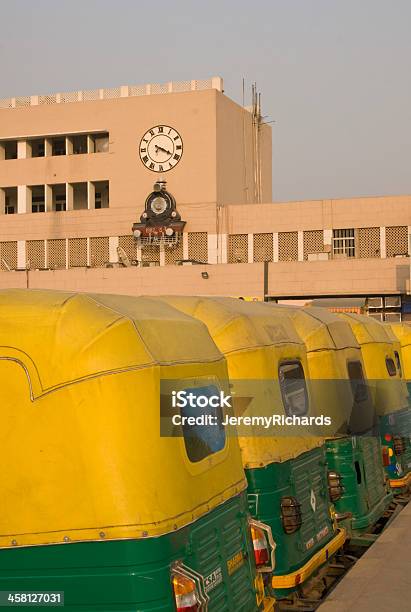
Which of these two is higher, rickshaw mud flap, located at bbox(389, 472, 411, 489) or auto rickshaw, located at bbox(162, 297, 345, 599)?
auto rickshaw, located at bbox(162, 297, 345, 599)

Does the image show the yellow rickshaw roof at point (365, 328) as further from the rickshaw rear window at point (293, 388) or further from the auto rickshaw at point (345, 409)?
the rickshaw rear window at point (293, 388)

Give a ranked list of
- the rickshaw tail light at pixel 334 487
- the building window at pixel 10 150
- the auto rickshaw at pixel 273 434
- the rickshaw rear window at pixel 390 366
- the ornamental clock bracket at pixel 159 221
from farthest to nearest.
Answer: the building window at pixel 10 150 → the ornamental clock bracket at pixel 159 221 → the rickshaw rear window at pixel 390 366 → the rickshaw tail light at pixel 334 487 → the auto rickshaw at pixel 273 434

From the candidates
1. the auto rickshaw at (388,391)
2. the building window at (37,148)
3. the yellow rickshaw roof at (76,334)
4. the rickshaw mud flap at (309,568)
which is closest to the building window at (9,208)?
the building window at (37,148)

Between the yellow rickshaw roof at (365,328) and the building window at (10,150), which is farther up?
the building window at (10,150)

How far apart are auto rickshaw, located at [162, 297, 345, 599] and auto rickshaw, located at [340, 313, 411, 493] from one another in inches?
145

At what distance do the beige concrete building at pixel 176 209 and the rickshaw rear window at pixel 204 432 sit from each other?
41434 mm

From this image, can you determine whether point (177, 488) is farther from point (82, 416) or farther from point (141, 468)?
point (82, 416)

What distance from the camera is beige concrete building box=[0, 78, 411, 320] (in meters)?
49.2

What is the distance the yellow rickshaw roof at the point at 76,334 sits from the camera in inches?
207

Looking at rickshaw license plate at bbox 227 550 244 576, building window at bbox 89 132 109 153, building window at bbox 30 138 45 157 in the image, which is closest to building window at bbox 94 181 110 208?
building window at bbox 89 132 109 153

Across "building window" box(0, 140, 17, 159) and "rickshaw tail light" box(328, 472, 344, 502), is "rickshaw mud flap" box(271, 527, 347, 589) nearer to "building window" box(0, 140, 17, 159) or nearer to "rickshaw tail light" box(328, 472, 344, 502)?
"rickshaw tail light" box(328, 472, 344, 502)

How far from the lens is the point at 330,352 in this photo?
1055 cm

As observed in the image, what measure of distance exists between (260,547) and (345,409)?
13.0 feet

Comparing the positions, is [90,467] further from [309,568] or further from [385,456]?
[385,456]
